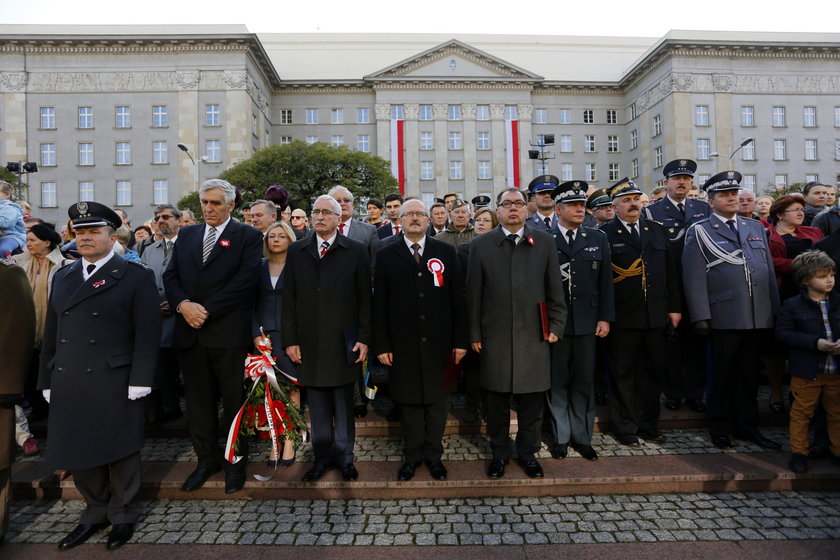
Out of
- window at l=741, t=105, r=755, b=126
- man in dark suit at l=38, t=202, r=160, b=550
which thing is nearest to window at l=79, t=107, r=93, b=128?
man in dark suit at l=38, t=202, r=160, b=550

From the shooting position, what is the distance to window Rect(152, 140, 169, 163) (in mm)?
42031

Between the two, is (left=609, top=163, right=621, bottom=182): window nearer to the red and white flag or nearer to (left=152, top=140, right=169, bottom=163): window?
the red and white flag

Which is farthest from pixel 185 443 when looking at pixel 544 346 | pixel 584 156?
pixel 584 156

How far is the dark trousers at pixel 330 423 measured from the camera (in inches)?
181

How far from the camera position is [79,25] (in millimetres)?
44094

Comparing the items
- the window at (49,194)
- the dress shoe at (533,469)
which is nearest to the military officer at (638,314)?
the dress shoe at (533,469)

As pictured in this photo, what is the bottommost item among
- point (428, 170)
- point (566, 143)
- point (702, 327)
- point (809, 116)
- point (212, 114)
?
point (702, 327)

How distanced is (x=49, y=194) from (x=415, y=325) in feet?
159

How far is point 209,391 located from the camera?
4.59 m

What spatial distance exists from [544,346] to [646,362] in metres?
1.35

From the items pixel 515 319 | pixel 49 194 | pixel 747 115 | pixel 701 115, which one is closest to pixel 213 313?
pixel 515 319

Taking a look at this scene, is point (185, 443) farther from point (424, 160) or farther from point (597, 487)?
point (424, 160)

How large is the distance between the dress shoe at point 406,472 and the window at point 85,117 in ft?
157

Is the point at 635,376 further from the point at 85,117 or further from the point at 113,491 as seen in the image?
the point at 85,117
